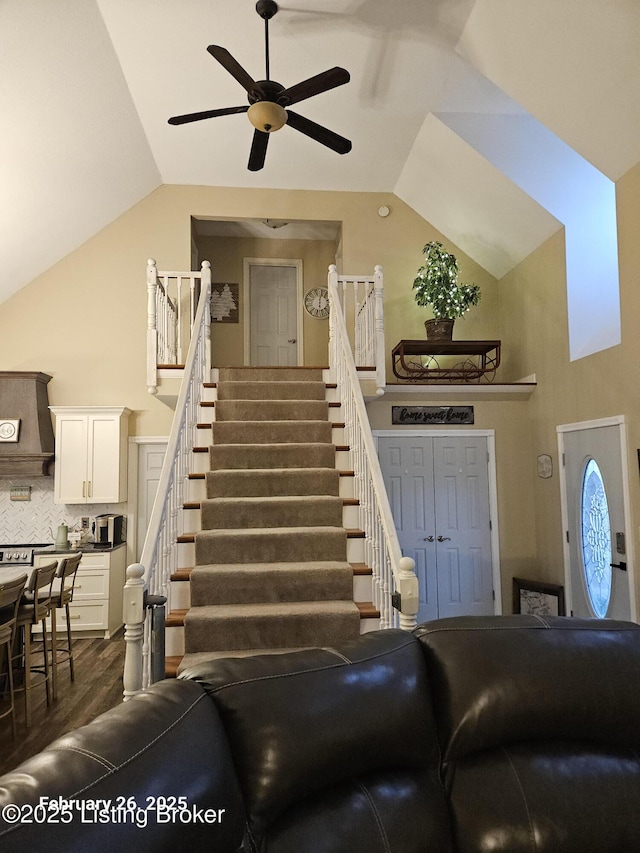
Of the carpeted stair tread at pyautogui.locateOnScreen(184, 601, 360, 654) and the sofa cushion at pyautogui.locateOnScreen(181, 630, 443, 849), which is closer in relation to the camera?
the sofa cushion at pyautogui.locateOnScreen(181, 630, 443, 849)

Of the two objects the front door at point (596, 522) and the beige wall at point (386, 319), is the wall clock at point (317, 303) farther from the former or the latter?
the front door at point (596, 522)

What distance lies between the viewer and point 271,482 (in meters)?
4.17

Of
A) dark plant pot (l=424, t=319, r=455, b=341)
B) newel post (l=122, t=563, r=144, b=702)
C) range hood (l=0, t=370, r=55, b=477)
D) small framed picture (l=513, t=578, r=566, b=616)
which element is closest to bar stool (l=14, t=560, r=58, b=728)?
newel post (l=122, t=563, r=144, b=702)

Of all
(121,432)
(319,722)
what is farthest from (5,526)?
(319,722)

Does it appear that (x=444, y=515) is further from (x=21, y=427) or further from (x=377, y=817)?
(x=377, y=817)

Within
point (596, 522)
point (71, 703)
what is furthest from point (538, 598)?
point (71, 703)

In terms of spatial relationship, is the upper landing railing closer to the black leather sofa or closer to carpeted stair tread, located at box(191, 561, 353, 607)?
carpeted stair tread, located at box(191, 561, 353, 607)

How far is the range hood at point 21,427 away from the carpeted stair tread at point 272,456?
8.15 ft

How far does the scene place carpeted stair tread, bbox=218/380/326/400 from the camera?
516cm

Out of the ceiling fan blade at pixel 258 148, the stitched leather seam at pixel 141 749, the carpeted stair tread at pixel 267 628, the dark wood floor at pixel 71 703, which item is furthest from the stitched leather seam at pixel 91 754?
the ceiling fan blade at pixel 258 148

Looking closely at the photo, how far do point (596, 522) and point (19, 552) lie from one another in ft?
18.6

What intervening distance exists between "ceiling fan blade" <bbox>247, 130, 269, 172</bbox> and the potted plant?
226cm

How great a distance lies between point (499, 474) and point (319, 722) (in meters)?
4.99

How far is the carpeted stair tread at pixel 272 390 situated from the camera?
5160 mm
